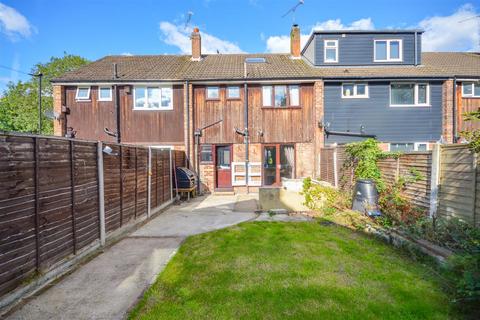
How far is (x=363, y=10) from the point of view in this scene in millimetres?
12578

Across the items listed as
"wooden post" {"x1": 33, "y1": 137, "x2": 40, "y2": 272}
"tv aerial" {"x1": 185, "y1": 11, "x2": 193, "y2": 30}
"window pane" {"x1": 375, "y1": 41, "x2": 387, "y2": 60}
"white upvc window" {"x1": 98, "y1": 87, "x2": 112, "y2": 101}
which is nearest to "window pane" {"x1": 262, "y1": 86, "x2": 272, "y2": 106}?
"window pane" {"x1": 375, "y1": 41, "x2": 387, "y2": 60}

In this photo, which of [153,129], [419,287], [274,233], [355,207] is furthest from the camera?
[153,129]

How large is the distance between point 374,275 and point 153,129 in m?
11.4

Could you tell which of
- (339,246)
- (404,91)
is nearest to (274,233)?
(339,246)

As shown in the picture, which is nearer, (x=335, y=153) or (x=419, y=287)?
(x=419, y=287)

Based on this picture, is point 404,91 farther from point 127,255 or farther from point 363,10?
point 127,255

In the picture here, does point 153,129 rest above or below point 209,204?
above

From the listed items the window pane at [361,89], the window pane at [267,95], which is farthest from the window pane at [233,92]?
the window pane at [361,89]

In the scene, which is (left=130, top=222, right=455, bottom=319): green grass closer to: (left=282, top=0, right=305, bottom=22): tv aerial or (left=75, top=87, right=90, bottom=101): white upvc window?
(left=75, top=87, right=90, bottom=101): white upvc window

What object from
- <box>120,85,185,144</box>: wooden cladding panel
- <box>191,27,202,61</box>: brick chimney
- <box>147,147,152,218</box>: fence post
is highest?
<box>191,27,202,61</box>: brick chimney

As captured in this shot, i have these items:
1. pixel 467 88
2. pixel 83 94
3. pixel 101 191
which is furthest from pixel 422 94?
pixel 83 94

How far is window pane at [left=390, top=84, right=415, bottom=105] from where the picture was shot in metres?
12.7

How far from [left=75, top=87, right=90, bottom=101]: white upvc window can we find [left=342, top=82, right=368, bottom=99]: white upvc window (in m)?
12.8

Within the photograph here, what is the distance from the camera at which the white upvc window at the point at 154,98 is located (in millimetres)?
12555
